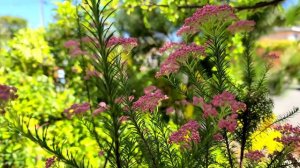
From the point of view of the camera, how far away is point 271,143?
2.92 metres

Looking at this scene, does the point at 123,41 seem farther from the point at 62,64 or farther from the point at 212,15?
the point at 62,64

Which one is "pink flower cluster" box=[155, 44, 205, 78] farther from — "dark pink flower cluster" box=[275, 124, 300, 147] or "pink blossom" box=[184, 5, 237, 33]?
"dark pink flower cluster" box=[275, 124, 300, 147]

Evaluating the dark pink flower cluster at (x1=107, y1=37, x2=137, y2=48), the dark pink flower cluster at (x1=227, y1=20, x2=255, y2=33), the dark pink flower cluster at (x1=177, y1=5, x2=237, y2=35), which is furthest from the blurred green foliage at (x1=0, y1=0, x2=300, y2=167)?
the dark pink flower cluster at (x1=107, y1=37, x2=137, y2=48)

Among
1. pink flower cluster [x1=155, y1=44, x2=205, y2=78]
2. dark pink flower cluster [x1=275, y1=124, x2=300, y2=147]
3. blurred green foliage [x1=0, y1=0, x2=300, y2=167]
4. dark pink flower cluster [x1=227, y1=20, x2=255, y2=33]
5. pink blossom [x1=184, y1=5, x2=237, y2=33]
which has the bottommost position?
dark pink flower cluster [x1=275, y1=124, x2=300, y2=147]

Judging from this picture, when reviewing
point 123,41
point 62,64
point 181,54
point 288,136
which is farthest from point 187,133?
point 62,64

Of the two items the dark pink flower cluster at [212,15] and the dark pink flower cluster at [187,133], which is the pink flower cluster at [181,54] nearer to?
the dark pink flower cluster at [212,15]

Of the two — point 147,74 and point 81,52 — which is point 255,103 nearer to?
point 81,52

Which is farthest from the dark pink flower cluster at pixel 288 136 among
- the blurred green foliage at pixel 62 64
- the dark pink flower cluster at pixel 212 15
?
the dark pink flower cluster at pixel 212 15

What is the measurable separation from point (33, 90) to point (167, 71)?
3.55 meters

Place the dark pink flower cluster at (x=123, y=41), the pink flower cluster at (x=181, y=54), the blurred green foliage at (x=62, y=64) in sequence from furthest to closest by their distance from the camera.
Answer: the blurred green foliage at (x=62, y=64) < the pink flower cluster at (x=181, y=54) < the dark pink flower cluster at (x=123, y=41)

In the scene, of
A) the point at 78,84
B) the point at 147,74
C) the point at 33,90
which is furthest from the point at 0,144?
the point at 147,74

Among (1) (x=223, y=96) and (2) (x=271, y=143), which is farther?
(2) (x=271, y=143)

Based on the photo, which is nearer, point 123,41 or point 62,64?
point 123,41

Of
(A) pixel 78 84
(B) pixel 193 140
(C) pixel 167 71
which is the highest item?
(A) pixel 78 84
